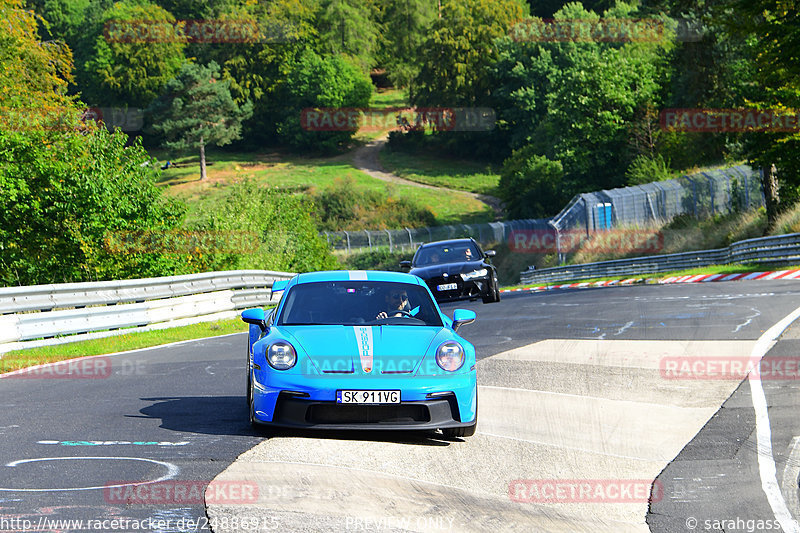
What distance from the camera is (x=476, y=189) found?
96062 mm

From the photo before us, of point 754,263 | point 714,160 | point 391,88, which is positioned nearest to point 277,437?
point 754,263

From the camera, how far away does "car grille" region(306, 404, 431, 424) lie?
695cm

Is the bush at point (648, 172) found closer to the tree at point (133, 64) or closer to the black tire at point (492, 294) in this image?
the black tire at point (492, 294)

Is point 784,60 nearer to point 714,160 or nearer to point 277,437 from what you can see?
point 277,437

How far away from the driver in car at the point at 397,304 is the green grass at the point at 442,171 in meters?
85.7

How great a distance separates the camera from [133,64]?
122m

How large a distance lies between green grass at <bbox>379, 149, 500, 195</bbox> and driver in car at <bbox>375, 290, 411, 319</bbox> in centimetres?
8574

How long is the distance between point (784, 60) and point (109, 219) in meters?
15.2

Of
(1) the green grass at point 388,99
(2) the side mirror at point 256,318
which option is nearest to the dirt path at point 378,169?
(1) the green grass at point 388,99

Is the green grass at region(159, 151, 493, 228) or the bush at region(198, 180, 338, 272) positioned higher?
the bush at region(198, 180, 338, 272)

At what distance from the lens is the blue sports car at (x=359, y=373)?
6.96m
